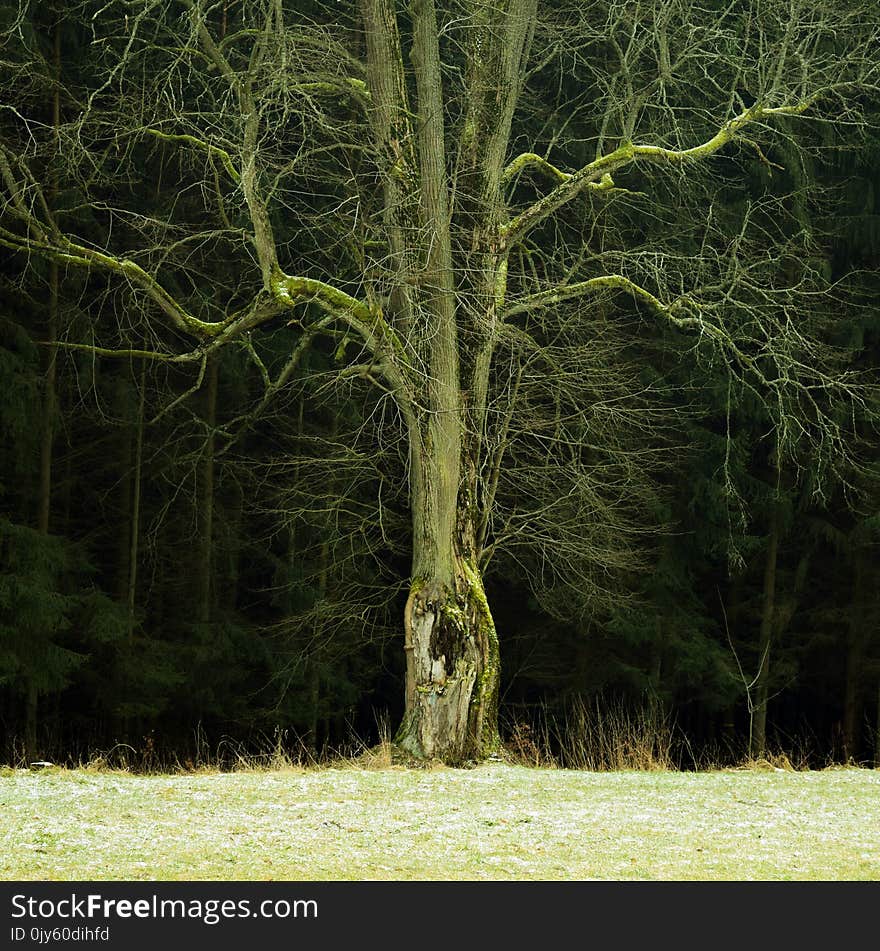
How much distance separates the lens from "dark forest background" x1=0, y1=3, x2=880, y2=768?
19.4 m

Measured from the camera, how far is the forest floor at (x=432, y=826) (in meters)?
7.19

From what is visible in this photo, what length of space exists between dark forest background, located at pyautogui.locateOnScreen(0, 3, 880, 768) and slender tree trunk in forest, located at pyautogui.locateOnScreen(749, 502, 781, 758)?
9cm

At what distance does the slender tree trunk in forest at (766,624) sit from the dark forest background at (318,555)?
0.29ft

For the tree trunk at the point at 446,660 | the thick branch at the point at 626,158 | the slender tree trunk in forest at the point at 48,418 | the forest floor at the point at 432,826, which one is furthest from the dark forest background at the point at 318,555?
the forest floor at the point at 432,826

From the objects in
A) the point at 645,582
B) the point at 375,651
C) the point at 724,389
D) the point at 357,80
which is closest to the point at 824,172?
the point at 724,389

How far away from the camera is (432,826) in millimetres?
8562

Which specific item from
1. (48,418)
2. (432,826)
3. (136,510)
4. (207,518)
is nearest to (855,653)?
(207,518)

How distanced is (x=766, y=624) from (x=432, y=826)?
15.4 m

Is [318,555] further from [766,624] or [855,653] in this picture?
[855,653]

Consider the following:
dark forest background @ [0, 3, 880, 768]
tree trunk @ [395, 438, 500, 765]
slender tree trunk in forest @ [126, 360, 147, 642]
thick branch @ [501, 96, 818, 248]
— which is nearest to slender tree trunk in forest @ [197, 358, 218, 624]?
dark forest background @ [0, 3, 880, 768]

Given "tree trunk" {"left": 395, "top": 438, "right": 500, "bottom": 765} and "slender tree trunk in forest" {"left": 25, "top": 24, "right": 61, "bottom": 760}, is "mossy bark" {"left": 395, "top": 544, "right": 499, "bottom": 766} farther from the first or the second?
"slender tree trunk in forest" {"left": 25, "top": 24, "right": 61, "bottom": 760}

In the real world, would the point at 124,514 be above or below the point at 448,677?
above

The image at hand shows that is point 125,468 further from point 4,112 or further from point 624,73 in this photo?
point 624,73

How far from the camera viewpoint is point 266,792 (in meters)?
9.98
